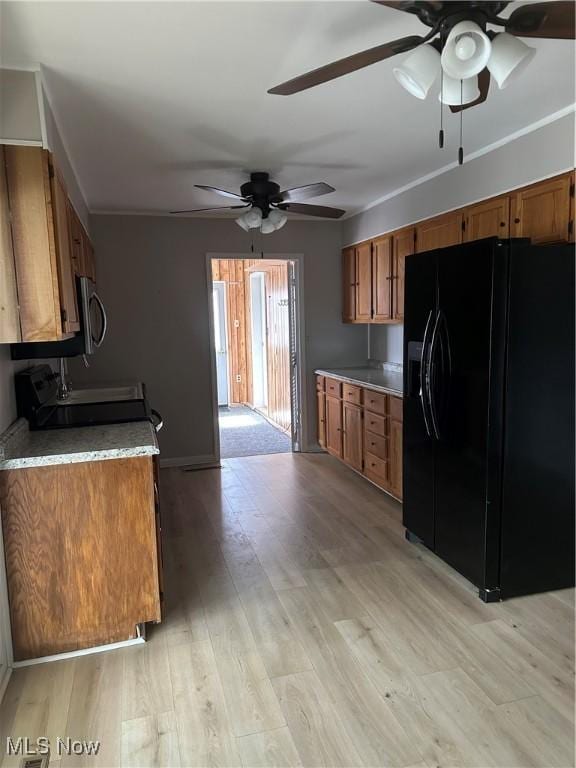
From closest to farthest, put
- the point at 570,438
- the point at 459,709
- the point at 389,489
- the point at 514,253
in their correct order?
1. the point at 459,709
2. the point at 514,253
3. the point at 570,438
4. the point at 389,489

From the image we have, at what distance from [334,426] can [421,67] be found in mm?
3673

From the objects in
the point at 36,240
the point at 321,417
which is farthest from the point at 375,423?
the point at 36,240

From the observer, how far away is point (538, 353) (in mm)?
2451

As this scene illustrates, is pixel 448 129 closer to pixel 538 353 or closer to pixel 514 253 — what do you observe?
pixel 514 253

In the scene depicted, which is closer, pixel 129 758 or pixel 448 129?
pixel 129 758

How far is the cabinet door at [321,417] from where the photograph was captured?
5.21 m

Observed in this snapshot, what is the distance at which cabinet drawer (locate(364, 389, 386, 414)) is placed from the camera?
3968 millimetres

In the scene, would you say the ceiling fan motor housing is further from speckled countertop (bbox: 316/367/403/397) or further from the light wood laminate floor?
the light wood laminate floor

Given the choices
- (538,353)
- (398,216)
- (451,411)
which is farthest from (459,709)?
(398,216)

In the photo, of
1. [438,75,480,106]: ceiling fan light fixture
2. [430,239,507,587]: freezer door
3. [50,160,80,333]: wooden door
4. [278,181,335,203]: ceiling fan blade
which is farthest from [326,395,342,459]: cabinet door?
[438,75,480,106]: ceiling fan light fixture

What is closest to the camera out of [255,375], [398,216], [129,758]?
[129,758]

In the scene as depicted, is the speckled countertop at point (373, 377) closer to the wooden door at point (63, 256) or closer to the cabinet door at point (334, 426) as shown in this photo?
the cabinet door at point (334, 426)

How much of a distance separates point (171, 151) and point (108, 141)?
0.37m

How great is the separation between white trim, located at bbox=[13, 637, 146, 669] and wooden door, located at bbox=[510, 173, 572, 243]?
2905 mm
